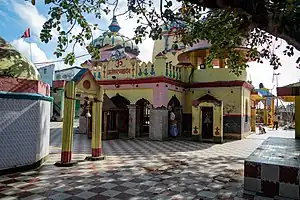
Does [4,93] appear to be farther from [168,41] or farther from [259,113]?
[259,113]

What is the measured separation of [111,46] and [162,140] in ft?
33.6

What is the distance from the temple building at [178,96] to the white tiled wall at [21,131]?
6.66 m

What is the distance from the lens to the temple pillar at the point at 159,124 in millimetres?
12711

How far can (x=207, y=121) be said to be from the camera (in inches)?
556

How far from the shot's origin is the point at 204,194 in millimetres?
4707

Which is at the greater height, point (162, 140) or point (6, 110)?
point (6, 110)

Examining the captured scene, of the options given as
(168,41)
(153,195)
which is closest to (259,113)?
(168,41)

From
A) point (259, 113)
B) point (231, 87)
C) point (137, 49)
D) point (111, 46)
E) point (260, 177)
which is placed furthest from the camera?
point (259, 113)

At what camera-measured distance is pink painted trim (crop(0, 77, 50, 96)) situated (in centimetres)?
552

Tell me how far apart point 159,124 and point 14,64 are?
7.91 metres

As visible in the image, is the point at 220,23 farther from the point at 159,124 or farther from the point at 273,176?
the point at 159,124

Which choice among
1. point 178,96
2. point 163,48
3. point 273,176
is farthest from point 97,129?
point 163,48

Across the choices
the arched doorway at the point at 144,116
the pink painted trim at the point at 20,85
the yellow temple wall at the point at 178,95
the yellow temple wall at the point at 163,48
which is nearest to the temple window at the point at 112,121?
the arched doorway at the point at 144,116

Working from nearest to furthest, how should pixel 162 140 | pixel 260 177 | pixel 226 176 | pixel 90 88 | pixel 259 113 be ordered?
pixel 260 177 → pixel 226 176 → pixel 90 88 → pixel 162 140 → pixel 259 113
